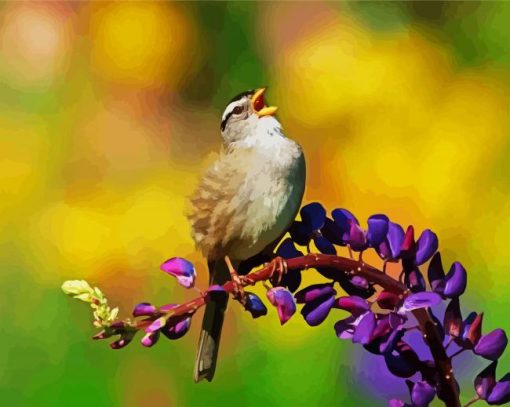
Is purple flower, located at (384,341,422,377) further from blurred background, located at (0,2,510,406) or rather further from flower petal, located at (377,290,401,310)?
blurred background, located at (0,2,510,406)

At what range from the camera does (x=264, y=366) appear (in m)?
1.08

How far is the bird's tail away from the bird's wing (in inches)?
0.5

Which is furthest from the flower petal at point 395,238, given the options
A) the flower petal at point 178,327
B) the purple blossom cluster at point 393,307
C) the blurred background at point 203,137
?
the blurred background at point 203,137

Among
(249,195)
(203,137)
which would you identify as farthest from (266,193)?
(203,137)

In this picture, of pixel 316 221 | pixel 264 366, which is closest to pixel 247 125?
pixel 316 221

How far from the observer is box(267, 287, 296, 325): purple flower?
0.42 metres

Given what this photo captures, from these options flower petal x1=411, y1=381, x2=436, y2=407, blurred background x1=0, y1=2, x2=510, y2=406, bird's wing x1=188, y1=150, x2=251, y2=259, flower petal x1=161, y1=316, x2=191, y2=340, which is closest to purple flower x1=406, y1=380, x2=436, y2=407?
flower petal x1=411, y1=381, x2=436, y2=407

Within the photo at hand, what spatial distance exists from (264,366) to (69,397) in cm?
22

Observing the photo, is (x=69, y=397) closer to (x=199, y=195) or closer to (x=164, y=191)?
(x=164, y=191)

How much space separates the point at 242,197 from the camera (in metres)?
0.61

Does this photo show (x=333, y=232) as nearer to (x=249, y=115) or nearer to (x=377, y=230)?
(x=377, y=230)

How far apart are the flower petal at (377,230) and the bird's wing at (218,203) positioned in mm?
173

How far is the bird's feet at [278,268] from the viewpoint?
1.42 ft

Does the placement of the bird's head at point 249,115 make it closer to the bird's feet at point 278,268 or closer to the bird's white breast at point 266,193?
the bird's white breast at point 266,193
